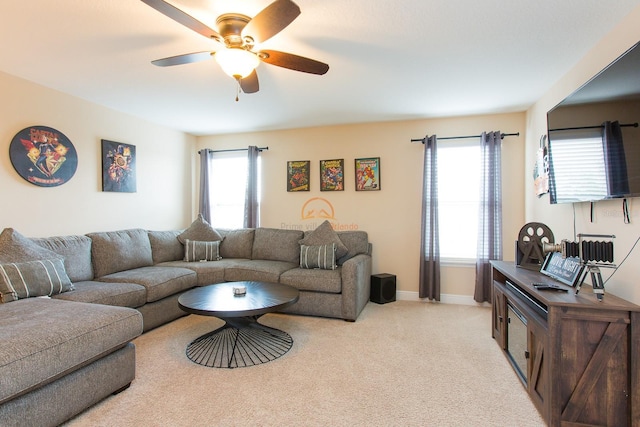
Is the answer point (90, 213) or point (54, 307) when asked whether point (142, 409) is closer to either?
point (54, 307)

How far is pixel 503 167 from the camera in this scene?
407 centimetres

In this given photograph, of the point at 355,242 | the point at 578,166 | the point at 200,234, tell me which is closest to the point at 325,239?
the point at 355,242

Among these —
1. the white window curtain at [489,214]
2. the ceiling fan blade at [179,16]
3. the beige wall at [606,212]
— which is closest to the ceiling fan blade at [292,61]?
the ceiling fan blade at [179,16]

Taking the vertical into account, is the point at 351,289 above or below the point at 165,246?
below

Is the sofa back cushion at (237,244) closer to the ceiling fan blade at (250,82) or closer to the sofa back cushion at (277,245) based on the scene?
the sofa back cushion at (277,245)

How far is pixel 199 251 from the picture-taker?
14.0 feet

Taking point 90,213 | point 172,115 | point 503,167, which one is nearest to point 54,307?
point 90,213

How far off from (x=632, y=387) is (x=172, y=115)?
4.76m

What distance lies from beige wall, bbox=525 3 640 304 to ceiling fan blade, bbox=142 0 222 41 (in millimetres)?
2530

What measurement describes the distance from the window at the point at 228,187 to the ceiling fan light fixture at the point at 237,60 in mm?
3032

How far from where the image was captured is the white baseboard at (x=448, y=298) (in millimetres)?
4155

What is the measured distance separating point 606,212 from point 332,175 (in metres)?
3.06

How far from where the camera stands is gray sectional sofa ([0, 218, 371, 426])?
1675 millimetres

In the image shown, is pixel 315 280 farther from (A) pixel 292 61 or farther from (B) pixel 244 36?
(B) pixel 244 36
